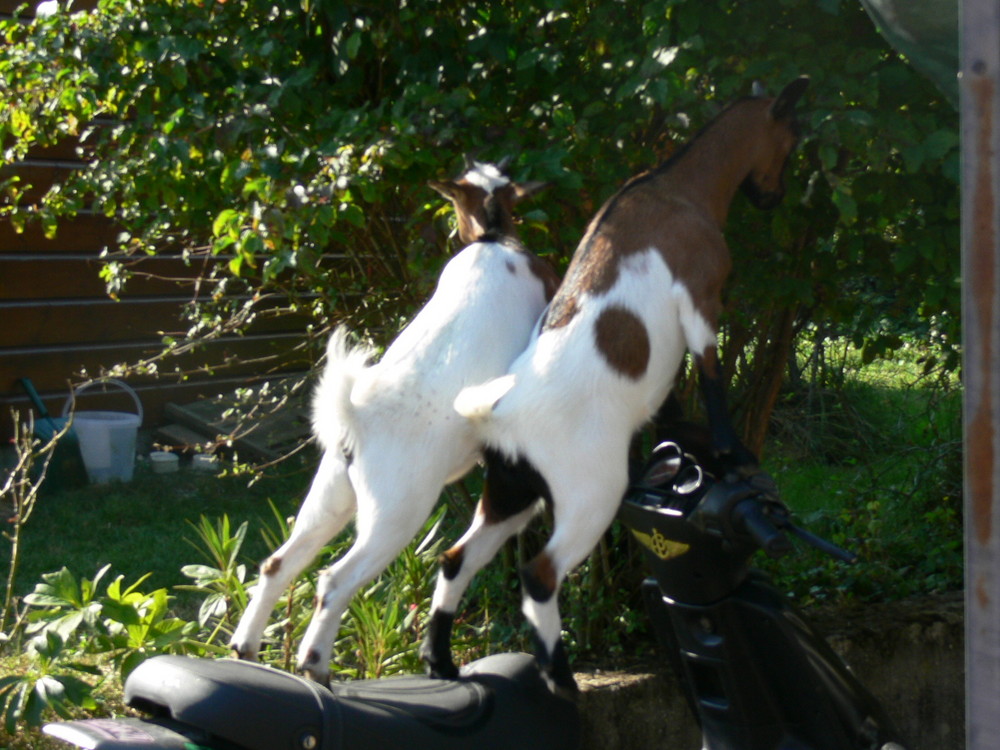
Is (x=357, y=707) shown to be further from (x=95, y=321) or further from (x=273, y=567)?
(x=95, y=321)

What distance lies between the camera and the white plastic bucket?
7.15 meters

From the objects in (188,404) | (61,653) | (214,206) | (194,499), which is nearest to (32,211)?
(214,206)

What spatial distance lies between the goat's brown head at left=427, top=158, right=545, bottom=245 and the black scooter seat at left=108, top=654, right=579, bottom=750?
0.97 m

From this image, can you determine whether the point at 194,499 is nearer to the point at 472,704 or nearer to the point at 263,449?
the point at 263,449

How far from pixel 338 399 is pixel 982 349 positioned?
1438 mm

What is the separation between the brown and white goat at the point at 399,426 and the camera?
7.65 ft

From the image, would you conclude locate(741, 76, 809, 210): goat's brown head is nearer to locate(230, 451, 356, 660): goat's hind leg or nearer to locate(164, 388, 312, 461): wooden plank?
locate(230, 451, 356, 660): goat's hind leg

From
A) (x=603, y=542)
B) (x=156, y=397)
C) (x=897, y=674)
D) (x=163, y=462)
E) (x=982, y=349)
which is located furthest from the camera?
(x=156, y=397)

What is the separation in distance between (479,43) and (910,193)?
125cm

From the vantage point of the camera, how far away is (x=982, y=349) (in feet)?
4.01

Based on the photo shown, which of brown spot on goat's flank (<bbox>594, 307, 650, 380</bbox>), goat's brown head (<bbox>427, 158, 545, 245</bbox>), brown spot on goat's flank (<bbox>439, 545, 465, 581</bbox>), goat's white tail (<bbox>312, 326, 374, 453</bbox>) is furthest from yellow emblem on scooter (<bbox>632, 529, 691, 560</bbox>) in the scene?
goat's brown head (<bbox>427, 158, 545, 245</bbox>)

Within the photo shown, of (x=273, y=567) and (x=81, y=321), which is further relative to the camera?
(x=81, y=321)

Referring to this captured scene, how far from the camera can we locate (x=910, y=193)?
304 centimetres

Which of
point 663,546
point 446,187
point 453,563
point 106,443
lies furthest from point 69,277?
point 663,546
